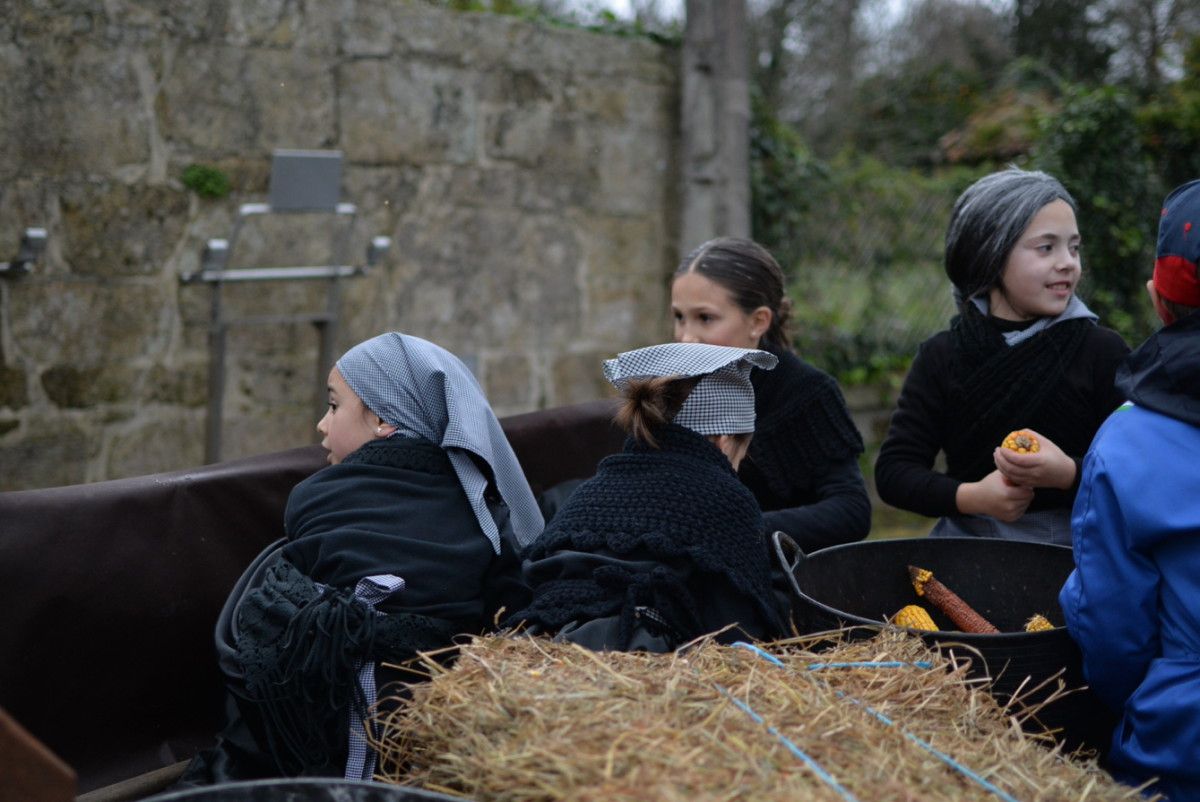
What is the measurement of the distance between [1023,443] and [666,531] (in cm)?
96

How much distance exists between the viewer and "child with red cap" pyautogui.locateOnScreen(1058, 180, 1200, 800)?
7.23ft

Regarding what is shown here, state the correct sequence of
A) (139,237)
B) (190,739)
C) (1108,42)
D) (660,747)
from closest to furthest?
1. (660,747)
2. (190,739)
3. (139,237)
4. (1108,42)

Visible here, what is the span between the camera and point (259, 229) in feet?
18.0

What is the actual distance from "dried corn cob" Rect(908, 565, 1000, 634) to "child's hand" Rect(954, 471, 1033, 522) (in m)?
0.25

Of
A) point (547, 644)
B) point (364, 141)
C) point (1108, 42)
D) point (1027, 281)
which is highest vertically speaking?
point (1108, 42)

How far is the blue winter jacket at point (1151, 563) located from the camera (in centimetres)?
220

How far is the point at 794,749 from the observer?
68.4 inches

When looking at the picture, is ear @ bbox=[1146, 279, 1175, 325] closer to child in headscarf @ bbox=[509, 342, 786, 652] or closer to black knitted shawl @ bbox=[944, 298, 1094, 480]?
black knitted shawl @ bbox=[944, 298, 1094, 480]

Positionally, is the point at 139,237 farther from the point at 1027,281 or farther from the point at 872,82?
the point at 872,82

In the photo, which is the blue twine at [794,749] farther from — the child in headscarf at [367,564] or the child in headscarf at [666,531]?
the child in headscarf at [367,564]

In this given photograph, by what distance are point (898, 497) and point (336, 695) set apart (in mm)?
1576

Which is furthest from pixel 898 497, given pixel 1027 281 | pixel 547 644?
pixel 547 644

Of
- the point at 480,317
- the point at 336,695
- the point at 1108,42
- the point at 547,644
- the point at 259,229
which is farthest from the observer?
the point at 1108,42

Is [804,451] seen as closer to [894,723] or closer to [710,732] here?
[894,723]
